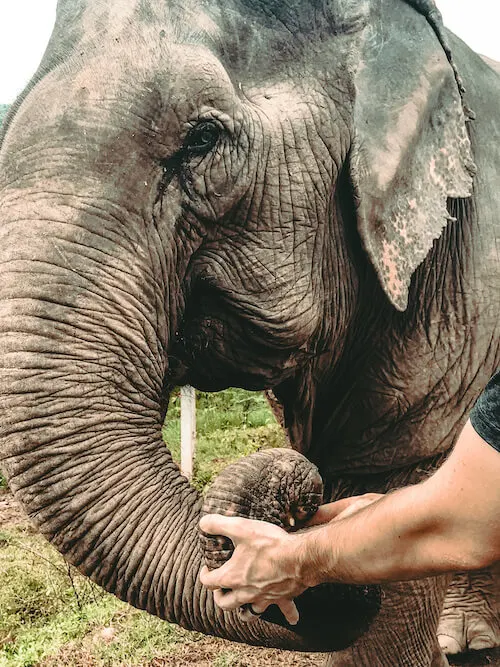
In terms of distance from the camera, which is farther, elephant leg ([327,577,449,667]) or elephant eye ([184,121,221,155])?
elephant leg ([327,577,449,667])

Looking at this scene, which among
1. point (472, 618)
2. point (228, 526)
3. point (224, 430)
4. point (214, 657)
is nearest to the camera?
point (228, 526)

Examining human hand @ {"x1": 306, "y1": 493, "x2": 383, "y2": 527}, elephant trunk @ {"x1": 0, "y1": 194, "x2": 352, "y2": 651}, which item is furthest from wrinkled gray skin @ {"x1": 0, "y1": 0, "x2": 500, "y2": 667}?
human hand @ {"x1": 306, "y1": 493, "x2": 383, "y2": 527}

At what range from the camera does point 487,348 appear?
340cm

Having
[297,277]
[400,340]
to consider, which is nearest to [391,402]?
[400,340]

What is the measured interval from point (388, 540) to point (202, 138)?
124cm

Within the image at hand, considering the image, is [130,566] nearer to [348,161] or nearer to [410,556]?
[410,556]

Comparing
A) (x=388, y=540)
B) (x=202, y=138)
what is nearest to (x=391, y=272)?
(x=202, y=138)

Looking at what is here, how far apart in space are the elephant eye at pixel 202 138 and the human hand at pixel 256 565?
100 centimetres

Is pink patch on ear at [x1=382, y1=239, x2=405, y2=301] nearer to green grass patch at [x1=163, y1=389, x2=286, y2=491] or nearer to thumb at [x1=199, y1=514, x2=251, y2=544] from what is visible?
thumb at [x1=199, y1=514, x2=251, y2=544]

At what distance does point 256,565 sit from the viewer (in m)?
2.44

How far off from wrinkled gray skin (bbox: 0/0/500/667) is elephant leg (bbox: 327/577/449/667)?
0.01m

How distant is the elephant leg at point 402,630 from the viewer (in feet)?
11.7

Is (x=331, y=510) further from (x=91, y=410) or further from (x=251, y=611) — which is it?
(x=91, y=410)

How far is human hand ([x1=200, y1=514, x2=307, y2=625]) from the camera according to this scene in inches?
95.2
